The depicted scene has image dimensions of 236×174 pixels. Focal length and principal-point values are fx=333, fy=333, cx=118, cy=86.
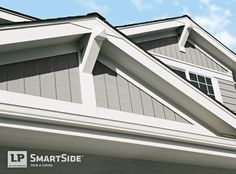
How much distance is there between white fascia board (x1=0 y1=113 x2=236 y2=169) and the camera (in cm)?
413

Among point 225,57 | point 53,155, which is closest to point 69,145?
point 53,155

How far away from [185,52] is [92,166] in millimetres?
5635

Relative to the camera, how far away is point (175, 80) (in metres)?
6.21

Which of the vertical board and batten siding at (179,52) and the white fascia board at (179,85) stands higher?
the vertical board and batten siding at (179,52)

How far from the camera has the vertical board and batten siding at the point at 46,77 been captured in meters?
4.76

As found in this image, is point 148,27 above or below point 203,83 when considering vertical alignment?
above

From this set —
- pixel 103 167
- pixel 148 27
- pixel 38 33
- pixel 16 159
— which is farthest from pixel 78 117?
pixel 148 27

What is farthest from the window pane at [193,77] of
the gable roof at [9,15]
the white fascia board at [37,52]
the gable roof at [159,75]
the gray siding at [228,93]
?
the gable roof at [9,15]

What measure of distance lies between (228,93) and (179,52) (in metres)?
2.03

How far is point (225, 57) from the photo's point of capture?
1063 cm

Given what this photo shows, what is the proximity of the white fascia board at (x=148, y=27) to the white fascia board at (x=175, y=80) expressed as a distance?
7.38 feet

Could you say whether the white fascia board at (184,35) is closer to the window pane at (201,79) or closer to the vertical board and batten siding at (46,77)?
the window pane at (201,79)

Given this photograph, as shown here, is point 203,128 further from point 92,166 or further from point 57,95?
point 57,95

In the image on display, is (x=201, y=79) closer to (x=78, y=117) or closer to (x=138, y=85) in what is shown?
(x=138, y=85)
